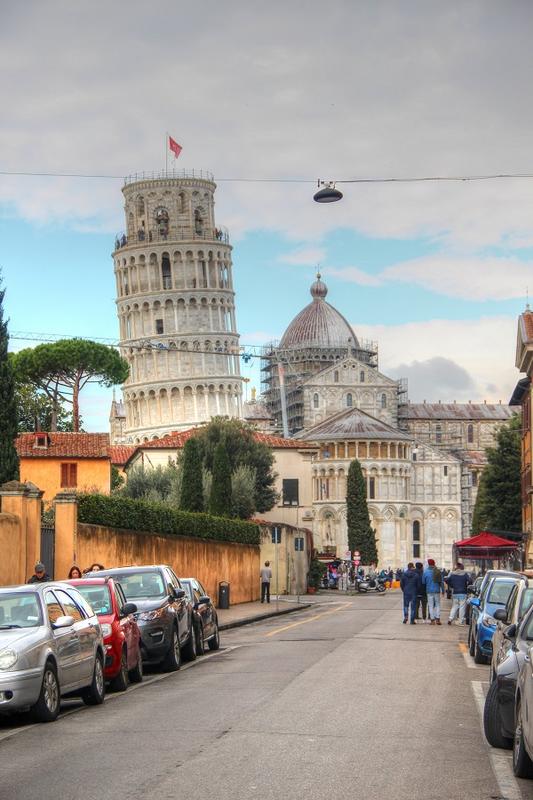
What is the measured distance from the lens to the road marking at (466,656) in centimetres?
2098

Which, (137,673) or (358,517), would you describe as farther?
(358,517)

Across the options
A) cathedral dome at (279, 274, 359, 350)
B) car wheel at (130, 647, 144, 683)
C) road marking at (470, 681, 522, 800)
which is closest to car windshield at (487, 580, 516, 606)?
car wheel at (130, 647, 144, 683)

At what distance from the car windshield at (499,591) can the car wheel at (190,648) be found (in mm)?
4642

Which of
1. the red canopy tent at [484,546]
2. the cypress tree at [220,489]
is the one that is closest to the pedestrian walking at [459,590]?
the red canopy tent at [484,546]

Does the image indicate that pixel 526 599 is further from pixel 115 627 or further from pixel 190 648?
pixel 190 648

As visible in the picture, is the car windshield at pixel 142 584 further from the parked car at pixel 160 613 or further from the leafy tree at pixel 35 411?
the leafy tree at pixel 35 411

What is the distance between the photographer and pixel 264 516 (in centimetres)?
8519

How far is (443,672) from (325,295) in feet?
514

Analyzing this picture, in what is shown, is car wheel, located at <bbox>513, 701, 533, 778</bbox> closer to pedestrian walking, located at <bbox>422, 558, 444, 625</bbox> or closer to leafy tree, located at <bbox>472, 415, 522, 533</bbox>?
pedestrian walking, located at <bbox>422, 558, 444, 625</bbox>

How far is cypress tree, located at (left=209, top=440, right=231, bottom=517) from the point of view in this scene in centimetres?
5962

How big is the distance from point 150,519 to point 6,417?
795cm

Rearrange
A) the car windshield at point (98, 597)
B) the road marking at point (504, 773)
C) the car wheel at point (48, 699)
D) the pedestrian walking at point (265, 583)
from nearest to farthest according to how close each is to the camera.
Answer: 1. the road marking at point (504, 773)
2. the car wheel at point (48, 699)
3. the car windshield at point (98, 597)
4. the pedestrian walking at point (265, 583)

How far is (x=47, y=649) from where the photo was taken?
45.5 ft

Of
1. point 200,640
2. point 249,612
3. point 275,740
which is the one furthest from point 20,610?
point 249,612
